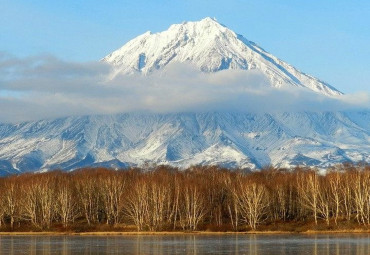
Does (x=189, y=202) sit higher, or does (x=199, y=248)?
(x=189, y=202)

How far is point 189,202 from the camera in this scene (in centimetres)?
13750

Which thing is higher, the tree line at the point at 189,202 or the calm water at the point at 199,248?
the tree line at the point at 189,202

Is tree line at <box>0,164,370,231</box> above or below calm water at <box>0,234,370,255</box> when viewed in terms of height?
above

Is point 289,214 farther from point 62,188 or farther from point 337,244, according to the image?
point 337,244

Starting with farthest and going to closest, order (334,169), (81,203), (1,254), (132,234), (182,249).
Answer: (334,169), (81,203), (132,234), (182,249), (1,254)

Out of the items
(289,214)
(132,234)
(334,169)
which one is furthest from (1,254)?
(334,169)

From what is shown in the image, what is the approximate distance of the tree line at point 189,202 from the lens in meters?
136

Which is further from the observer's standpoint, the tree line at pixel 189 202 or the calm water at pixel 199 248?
the tree line at pixel 189 202

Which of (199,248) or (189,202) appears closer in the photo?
(199,248)

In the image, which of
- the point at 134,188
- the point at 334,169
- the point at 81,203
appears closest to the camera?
the point at 134,188

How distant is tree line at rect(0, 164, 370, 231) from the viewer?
136 metres

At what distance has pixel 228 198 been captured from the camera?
145500mm

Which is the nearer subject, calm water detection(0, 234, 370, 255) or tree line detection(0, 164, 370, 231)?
calm water detection(0, 234, 370, 255)

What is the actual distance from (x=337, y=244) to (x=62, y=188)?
73.4 meters
